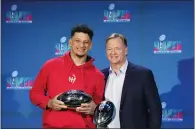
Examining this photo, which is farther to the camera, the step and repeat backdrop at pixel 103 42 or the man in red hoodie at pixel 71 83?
the step and repeat backdrop at pixel 103 42

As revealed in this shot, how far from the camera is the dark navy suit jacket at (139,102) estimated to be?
264 centimetres

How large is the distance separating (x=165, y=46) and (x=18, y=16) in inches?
63.4

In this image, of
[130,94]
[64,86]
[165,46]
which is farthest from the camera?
[165,46]

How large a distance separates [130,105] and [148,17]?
6.05 feet

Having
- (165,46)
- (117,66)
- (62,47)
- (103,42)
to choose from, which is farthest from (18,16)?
(117,66)

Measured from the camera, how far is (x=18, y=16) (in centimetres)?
434

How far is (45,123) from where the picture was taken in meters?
2.53

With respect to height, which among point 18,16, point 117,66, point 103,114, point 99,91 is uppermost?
point 18,16

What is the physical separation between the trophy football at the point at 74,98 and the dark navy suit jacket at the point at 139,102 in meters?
0.35

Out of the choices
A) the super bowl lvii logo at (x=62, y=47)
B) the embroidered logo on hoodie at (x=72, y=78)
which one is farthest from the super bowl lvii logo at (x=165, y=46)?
the embroidered logo on hoodie at (x=72, y=78)

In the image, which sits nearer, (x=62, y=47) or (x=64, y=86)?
(x=64, y=86)

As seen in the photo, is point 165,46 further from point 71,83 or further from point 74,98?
point 74,98

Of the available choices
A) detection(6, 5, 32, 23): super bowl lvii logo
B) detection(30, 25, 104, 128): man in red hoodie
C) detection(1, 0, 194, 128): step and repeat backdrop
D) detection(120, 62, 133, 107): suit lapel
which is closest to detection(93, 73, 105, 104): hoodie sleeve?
detection(30, 25, 104, 128): man in red hoodie

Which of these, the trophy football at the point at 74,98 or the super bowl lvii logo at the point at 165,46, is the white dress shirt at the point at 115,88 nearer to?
the trophy football at the point at 74,98
